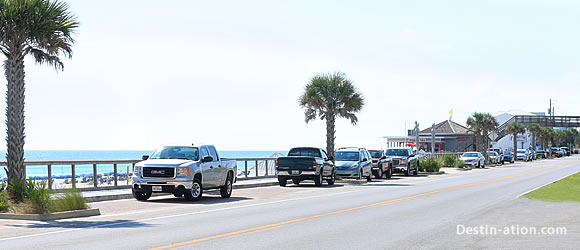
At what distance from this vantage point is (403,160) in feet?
147

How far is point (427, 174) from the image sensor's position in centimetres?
4875

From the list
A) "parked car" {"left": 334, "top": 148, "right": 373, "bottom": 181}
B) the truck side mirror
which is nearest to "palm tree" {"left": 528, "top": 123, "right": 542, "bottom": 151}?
"parked car" {"left": 334, "top": 148, "right": 373, "bottom": 181}

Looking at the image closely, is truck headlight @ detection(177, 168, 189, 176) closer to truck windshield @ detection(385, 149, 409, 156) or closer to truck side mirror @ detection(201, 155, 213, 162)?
truck side mirror @ detection(201, 155, 213, 162)

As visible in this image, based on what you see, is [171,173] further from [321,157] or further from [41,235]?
[321,157]

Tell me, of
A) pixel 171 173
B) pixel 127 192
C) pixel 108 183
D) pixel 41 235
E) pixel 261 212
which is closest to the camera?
pixel 41 235

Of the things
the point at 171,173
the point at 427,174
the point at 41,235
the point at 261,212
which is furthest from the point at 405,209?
the point at 427,174

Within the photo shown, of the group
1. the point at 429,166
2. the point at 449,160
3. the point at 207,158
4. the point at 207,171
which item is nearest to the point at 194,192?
the point at 207,171

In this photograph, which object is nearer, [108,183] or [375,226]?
[375,226]

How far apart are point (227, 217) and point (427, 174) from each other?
1326 inches

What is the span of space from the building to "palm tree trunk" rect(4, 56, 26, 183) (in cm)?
8009

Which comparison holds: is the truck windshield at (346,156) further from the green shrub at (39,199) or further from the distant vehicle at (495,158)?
the distant vehicle at (495,158)

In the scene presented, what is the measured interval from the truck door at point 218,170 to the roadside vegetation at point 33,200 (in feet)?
20.9

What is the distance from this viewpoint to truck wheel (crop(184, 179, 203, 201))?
22.5 m

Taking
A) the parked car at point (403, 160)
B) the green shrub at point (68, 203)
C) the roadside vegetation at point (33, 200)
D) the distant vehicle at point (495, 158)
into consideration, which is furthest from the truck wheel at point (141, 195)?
the distant vehicle at point (495, 158)
